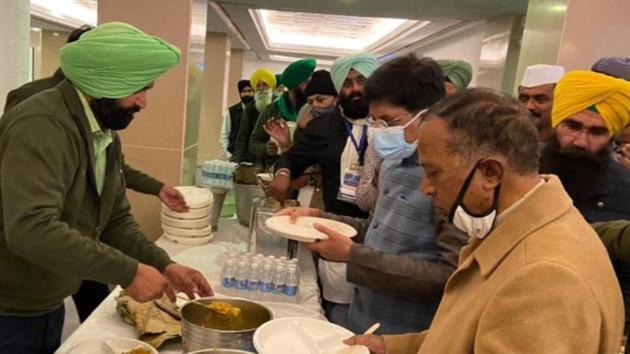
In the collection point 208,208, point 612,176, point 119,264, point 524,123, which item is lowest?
point 208,208

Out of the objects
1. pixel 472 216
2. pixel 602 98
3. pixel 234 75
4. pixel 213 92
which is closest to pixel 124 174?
pixel 472 216

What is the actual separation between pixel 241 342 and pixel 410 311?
1.55 feet

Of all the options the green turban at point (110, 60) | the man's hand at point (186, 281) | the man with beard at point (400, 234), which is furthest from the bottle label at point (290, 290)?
the green turban at point (110, 60)

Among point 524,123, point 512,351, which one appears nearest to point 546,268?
point 512,351

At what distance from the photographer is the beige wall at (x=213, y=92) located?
150 inches

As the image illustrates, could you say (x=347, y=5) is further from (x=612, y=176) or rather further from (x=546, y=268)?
(x=546, y=268)

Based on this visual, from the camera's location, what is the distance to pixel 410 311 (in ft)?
4.20

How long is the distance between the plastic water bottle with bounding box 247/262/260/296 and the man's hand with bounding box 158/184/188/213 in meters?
0.47

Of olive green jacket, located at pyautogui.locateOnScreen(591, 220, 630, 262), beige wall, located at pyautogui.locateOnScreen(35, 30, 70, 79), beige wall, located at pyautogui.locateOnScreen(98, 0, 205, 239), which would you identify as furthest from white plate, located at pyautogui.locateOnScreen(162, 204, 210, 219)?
beige wall, located at pyautogui.locateOnScreen(35, 30, 70, 79)

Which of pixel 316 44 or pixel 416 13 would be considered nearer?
pixel 416 13

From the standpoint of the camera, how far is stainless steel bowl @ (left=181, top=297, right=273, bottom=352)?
989mm

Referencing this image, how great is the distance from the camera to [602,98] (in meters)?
1.27

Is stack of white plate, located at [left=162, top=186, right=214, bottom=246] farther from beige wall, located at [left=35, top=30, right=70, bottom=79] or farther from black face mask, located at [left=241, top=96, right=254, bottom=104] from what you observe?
beige wall, located at [left=35, top=30, right=70, bottom=79]

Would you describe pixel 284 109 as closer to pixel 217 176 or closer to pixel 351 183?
pixel 217 176
